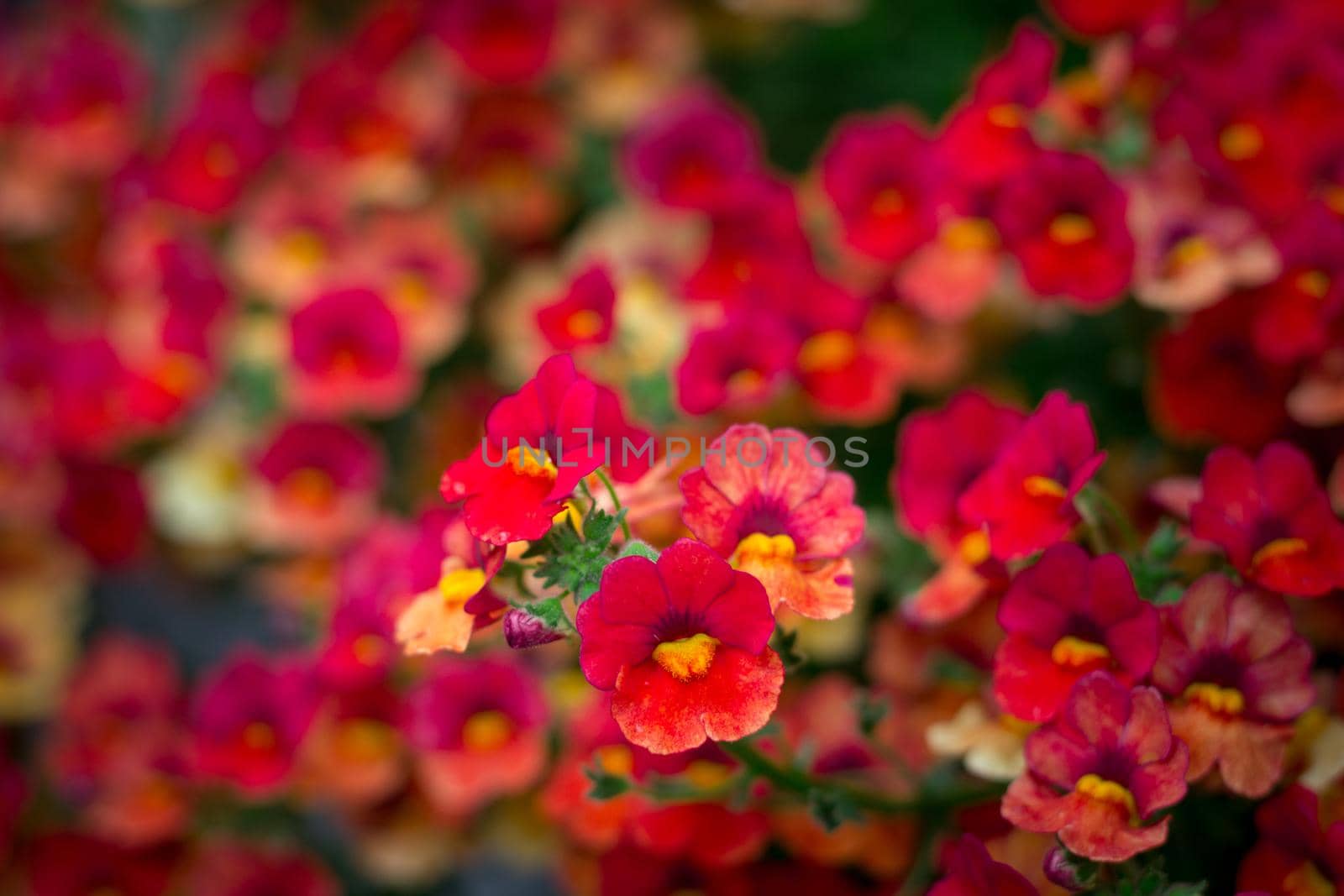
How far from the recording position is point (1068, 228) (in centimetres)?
84

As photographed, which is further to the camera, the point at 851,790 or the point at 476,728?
the point at 476,728

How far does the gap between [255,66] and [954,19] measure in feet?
2.83

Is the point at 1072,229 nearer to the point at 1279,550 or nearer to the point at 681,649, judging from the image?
the point at 1279,550

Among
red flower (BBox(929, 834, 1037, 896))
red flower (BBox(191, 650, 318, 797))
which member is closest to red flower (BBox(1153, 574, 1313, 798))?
red flower (BBox(929, 834, 1037, 896))

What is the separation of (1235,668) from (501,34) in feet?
3.18

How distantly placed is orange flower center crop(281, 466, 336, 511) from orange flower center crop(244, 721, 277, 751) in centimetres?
27

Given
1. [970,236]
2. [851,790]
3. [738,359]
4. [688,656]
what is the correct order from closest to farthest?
[688,656] < [851,790] < [738,359] < [970,236]

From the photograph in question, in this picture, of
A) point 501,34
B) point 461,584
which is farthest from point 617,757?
point 501,34

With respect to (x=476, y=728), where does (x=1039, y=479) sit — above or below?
above

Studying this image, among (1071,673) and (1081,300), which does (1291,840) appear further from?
(1081,300)

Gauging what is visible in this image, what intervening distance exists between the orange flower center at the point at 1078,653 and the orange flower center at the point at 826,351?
0.31 meters

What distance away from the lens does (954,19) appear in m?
1.48

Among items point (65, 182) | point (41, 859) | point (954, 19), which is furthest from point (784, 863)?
point (65, 182)

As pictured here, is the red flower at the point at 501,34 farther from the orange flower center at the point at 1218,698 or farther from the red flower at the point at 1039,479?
the orange flower center at the point at 1218,698
